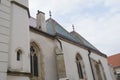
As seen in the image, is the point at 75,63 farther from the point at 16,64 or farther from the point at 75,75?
the point at 16,64

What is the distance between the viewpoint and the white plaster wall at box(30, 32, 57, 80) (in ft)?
36.7

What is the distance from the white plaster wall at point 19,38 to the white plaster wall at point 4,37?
2.91 feet

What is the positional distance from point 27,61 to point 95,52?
37.7 feet

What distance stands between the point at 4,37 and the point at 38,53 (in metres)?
5.02

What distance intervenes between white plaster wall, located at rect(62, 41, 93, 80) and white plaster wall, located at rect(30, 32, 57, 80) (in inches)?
51.3

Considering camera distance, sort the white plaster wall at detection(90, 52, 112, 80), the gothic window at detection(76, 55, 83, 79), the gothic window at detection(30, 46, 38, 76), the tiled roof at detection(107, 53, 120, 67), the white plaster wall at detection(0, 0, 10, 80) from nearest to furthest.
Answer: the white plaster wall at detection(0, 0, 10, 80)
the gothic window at detection(30, 46, 38, 76)
the gothic window at detection(76, 55, 83, 79)
the white plaster wall at detection(90, 52, 112, 80)
the tiled roof at detection(107, 53, 120, 67)

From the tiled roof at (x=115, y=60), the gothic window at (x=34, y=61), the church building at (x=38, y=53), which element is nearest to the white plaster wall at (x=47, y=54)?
the church building at (x=38, y=53)

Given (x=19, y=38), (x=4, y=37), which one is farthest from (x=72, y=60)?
(x=4, y=37)

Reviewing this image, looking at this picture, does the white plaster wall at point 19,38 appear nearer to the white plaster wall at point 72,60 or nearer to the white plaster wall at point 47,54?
the white plaster wall at point 47,54

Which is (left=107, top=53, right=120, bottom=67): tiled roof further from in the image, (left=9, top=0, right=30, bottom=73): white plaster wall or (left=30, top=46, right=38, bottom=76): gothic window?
(left=9, top=0, right=30, bottom=73): white plaster wall

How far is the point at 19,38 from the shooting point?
26.1ft

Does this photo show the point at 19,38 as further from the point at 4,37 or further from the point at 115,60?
the point at 115,60

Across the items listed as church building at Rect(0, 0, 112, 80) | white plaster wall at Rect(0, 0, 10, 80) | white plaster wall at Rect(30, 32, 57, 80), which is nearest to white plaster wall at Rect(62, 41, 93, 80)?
church building at Rect(0, 0, 112, 80)

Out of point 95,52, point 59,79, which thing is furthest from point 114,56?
point 59,79
